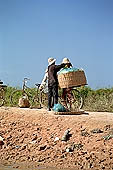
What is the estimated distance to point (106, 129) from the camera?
10.1 m

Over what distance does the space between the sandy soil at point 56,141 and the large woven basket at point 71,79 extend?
1.27 m

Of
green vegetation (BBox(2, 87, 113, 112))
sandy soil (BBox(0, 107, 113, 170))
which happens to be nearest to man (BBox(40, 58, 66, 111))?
sandy soil (BBox(0, 107, 113, 170))

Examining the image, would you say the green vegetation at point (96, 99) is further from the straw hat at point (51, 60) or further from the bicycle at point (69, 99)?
the straw hat at point (51, 60)

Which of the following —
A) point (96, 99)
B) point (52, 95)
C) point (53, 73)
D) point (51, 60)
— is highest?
point (51, 60)

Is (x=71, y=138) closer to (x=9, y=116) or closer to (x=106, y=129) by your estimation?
(x=106, y=129)

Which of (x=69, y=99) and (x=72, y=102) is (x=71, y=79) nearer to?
(x=69, y=99)

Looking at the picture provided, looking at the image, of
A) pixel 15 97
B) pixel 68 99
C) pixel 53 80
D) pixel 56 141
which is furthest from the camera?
pixel 15 97

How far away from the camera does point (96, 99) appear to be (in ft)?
61.3

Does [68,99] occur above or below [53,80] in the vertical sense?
below

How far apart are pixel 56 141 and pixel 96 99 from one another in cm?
917

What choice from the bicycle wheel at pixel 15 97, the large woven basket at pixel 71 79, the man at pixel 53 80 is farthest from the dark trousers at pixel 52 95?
the bicycle wheel at pixel 15 97

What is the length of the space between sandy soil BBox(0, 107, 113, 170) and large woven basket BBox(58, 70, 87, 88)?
4.16 ft

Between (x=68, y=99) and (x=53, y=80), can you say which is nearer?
(x=53, y=80)

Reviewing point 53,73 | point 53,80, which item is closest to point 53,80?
point 53,80
